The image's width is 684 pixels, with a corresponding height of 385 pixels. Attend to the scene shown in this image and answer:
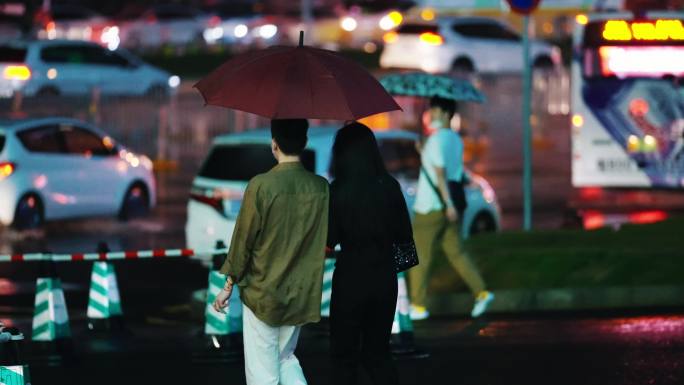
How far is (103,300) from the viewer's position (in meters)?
13.3

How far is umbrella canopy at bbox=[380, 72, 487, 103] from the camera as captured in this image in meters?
14.5

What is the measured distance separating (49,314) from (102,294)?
3.64ft

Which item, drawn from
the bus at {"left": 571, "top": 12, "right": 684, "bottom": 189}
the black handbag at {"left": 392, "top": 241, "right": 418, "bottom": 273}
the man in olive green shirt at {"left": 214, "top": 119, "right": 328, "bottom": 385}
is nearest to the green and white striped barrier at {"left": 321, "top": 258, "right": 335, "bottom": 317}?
the black handbag at {"left": 392, "top": 241, "right": 418, "bottom": 273}

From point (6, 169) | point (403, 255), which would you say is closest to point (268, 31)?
point (6, 169)

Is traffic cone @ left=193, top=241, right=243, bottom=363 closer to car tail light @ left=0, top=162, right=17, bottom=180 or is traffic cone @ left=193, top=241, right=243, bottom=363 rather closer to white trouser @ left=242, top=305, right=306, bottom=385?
white trouser @ left=242, top=305, right=306, bottom=385

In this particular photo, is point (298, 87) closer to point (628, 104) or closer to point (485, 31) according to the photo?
point (628, 104)

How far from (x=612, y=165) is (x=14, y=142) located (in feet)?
25.3

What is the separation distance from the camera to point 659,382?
1088 centimetres

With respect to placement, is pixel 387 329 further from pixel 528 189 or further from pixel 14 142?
pixel 14 142

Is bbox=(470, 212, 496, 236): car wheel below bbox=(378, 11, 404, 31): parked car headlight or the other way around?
below

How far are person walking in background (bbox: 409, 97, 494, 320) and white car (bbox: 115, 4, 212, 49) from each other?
39.6 meters

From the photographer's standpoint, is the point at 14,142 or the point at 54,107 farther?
the point at 54,107

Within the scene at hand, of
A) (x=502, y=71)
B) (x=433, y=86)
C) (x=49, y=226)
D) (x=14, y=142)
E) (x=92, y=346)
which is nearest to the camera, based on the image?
(x=92, y=346)

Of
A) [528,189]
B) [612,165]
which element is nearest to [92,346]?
[528,189]
